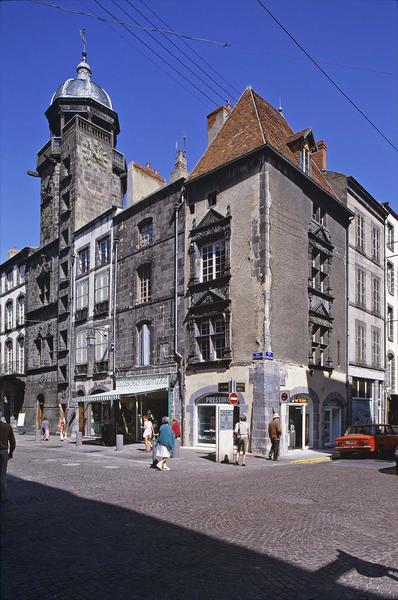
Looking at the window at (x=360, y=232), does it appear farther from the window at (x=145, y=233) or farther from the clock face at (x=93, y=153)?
the clock face at (x=93, y=153)

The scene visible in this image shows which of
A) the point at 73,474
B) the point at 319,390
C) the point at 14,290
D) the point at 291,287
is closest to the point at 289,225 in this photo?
the point at 291,287

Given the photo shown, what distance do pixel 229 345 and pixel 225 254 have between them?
149 inches

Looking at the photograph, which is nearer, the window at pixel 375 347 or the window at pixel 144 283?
the window at pixel 144 283

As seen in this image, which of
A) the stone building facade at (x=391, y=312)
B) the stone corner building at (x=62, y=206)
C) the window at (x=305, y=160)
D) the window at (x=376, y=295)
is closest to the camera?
the window at (x=305, y=160)

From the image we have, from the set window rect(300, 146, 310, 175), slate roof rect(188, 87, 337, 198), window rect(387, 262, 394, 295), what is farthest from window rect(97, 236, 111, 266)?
window rect(387, 262, 394, 295)

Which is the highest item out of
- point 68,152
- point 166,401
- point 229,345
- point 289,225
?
point 68,152

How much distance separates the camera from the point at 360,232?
28594 millimetres

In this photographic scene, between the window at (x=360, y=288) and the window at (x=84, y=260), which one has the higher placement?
the window at (x=84, y=260)

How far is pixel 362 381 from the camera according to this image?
27750 mm

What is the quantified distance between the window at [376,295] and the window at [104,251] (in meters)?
14.7

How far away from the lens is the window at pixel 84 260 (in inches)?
1248

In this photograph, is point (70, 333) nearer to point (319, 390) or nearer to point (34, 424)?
point (34, 424)

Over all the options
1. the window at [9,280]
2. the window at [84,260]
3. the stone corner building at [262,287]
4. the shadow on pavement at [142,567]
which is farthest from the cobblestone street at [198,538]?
the window at [9,280]

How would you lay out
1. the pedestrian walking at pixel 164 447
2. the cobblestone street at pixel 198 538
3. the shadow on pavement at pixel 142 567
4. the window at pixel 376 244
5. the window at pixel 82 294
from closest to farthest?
the shadow on pavement at pixel 142 567 < the cobblestone street at pixel 198 538 < the pedestrian walking at pixel 164 447 < the window at pixel 376 244 < the window at pixel 82 294
